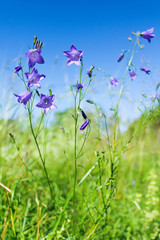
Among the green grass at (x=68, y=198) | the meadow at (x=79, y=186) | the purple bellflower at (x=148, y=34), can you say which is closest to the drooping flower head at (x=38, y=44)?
the meadow at (x=79, y=186)

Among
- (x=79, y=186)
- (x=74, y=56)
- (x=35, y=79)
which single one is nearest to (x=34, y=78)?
(x=35, y=79)

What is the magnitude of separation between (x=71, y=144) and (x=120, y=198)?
137cm

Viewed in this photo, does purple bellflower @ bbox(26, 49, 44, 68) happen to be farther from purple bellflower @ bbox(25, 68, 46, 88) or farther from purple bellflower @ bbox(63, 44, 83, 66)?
purple bellflower @ bbox(63, 44, 83, 66)

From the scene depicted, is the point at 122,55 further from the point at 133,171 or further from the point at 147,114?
the point at 133,171

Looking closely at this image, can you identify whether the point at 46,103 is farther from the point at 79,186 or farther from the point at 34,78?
the point at 79,186

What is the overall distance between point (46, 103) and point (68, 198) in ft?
2.29

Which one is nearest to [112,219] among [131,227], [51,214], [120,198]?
[131,227]

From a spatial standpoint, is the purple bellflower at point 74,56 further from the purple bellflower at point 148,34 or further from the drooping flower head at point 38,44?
the purple bellflower at point 148,34

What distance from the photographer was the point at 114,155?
158cm

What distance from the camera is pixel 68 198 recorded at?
5.50ft

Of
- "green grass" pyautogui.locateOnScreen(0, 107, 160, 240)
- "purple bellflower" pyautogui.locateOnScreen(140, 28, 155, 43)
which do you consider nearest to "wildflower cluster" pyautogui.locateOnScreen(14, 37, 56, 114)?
"green grass" pyautogui.locateOnScreen(0, 107, 160, 240)

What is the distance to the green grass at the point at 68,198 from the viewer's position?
1.65 metres

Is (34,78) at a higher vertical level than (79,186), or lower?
higher

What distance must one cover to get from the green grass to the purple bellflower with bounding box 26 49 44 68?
1.76 feet
